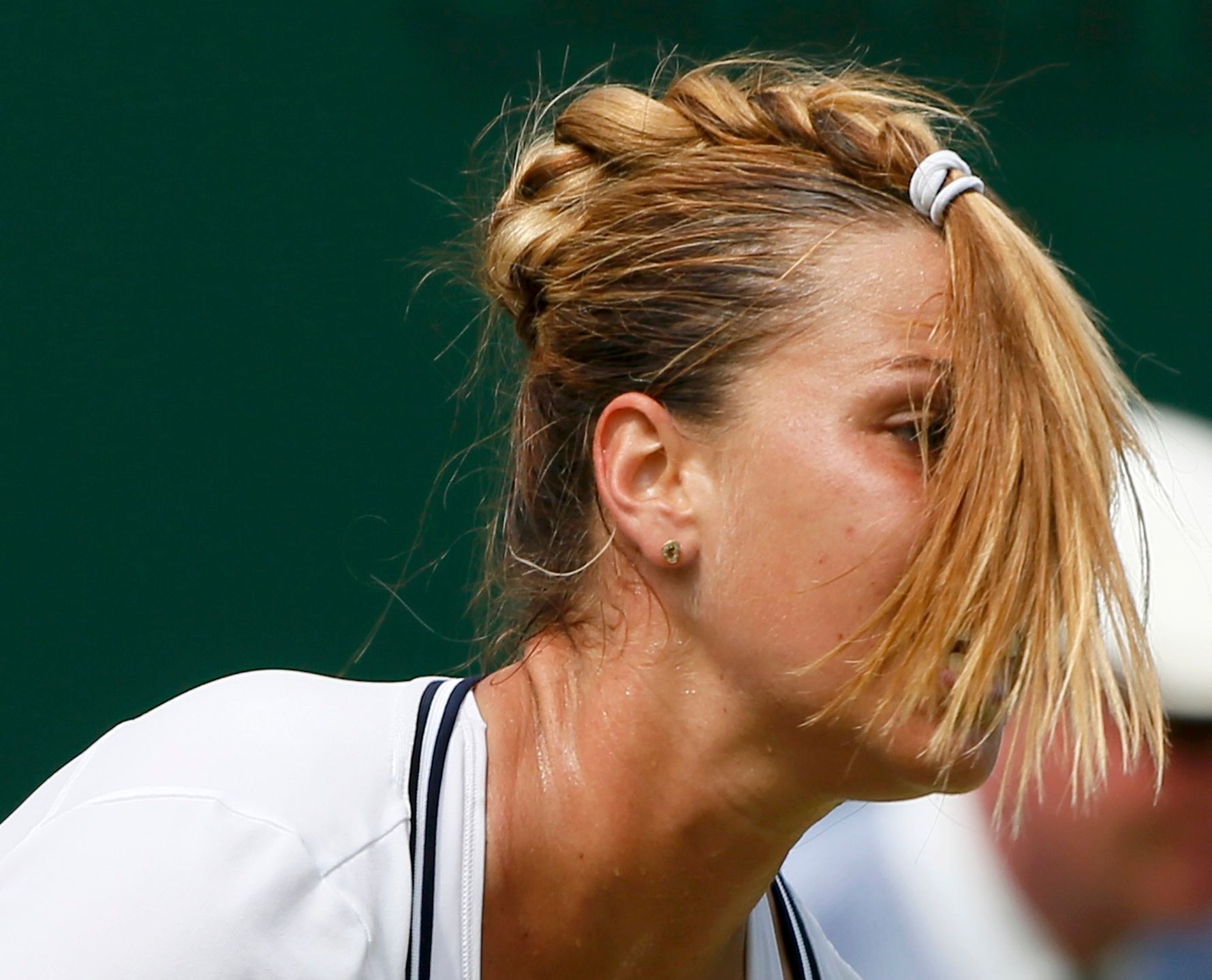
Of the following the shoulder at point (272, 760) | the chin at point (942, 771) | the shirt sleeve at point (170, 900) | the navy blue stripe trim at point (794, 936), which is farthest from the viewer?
the navy blue stripe trim at point (794, 936)

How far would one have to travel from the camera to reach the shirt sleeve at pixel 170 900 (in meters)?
1.02

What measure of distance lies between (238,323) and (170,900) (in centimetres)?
101

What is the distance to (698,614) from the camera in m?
1.29

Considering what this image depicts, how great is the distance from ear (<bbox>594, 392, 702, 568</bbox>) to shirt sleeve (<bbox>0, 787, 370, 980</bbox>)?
0.36 meters

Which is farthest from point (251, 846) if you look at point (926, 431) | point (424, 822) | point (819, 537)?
point (926, 431)

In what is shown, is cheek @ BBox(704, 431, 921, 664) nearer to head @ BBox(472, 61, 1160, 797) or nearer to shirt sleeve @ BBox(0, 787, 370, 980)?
head @ BBox(472, 61, 1160, 797)

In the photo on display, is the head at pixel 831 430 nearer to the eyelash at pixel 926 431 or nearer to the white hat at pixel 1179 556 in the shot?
the eyelash at pixel 926 431

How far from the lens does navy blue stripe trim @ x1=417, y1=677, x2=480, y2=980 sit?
1183 millimetres

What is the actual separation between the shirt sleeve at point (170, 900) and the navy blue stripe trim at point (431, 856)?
61mm

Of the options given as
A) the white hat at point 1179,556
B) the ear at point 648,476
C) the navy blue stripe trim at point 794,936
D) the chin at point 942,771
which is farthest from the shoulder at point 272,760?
the white hat at point 1179,556

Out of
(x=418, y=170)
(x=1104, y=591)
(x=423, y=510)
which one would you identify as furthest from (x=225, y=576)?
(x=1104, y=591)

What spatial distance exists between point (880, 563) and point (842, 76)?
550mm

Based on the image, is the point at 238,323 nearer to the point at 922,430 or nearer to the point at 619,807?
the point at 619,807

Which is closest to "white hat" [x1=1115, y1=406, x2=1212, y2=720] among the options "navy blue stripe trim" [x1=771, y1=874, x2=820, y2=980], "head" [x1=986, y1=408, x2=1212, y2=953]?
"head" [x1=986, y1=408, x2=1212, y2=953]
